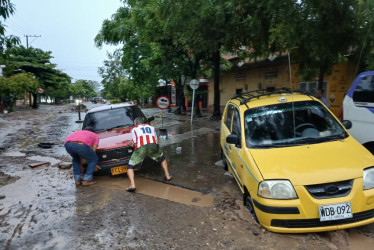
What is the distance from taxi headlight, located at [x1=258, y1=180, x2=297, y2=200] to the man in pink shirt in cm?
377

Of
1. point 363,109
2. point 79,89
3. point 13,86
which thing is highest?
point 79,89

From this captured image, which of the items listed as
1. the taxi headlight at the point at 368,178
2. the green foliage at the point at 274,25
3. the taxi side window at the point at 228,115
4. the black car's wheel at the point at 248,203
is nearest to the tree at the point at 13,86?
the green foliage at the point at 274,25

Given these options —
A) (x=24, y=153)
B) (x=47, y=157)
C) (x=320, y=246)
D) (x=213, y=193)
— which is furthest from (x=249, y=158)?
(x=24, y=153)

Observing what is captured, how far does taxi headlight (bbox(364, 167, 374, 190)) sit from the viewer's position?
3465 mm

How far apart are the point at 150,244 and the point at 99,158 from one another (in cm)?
309

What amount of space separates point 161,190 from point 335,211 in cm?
337

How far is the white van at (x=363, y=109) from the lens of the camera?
17.1 ft

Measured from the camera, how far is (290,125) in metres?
4.65

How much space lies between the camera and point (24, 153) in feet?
33.4

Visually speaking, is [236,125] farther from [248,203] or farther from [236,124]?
[248,203]

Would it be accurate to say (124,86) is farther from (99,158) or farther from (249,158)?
(249,158)

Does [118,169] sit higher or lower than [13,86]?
lower

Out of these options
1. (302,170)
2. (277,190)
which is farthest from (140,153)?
(302,170)

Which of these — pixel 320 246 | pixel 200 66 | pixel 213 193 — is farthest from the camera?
pixel 200 66
